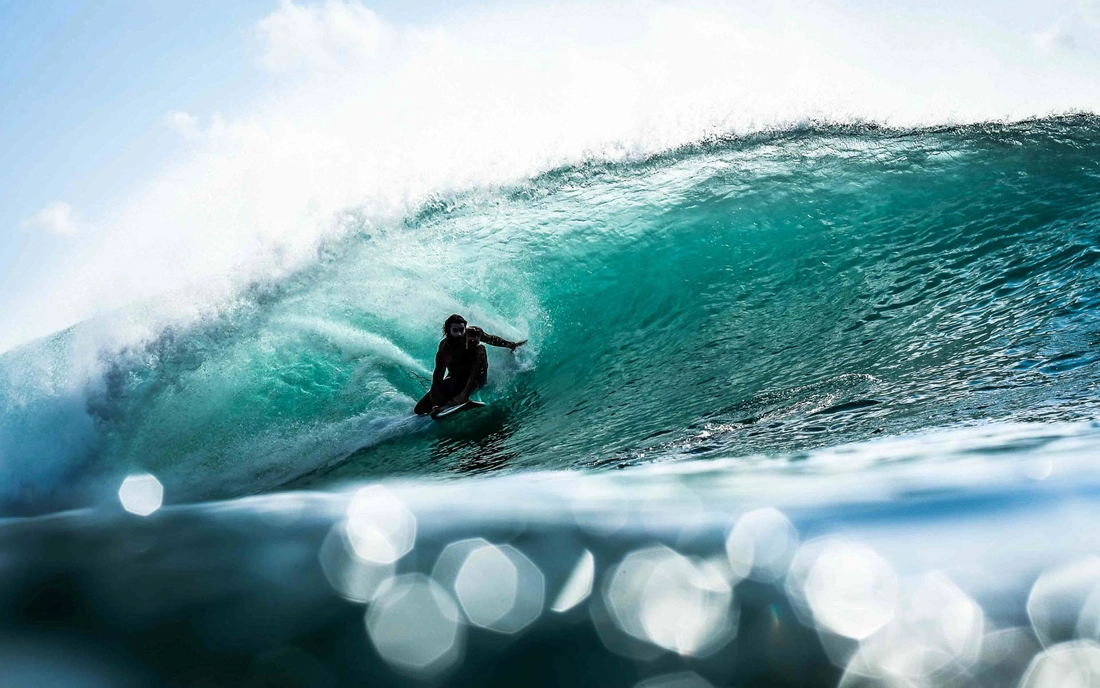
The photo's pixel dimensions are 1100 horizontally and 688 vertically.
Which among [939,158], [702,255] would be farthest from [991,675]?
[939,158]

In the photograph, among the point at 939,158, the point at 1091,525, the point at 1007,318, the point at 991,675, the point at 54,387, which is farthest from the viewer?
the point at 939,158

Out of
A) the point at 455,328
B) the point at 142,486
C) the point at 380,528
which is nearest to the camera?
the point at 380,528

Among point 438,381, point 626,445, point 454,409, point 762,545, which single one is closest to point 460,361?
point 438,381

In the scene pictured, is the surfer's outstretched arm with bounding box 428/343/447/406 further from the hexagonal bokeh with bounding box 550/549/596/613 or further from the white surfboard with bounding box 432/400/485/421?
the hexagonal bokeh with bounding box 550/549/596/613

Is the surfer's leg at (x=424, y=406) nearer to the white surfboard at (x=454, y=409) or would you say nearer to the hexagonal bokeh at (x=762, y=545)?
the white surfboard at (x=454, y=409)

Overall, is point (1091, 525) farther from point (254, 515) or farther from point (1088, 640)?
point (254, 515)

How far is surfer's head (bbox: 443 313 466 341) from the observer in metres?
6.57

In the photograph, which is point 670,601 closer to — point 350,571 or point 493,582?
point 493,582

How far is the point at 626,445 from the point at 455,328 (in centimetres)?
278

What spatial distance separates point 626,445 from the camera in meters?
4.30

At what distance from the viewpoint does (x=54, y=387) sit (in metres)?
8.07

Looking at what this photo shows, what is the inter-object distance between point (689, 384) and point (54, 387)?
7326 mm

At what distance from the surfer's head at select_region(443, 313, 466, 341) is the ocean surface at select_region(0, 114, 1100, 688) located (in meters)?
0.75

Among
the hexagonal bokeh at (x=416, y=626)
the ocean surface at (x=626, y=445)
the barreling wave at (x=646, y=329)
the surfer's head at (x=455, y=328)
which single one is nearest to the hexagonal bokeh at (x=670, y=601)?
the ocean surface at (x=626, y=445)
